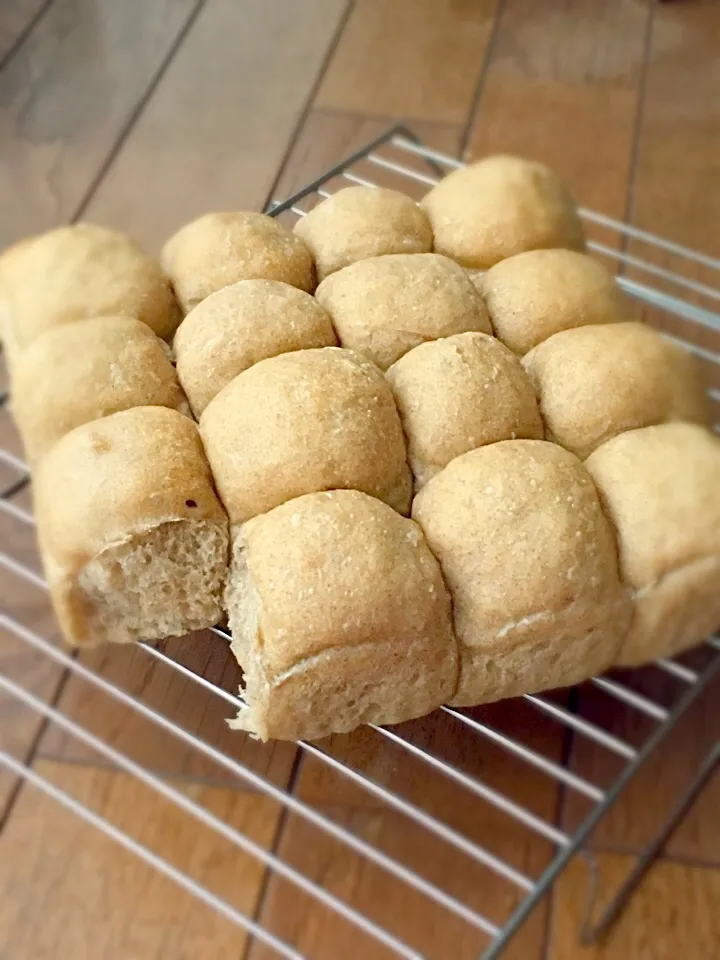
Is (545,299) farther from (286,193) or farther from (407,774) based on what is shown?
(286,193)

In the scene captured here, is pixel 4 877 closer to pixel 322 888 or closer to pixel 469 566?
pixel 322 888

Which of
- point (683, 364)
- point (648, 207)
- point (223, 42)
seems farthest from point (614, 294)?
point (223, 42)

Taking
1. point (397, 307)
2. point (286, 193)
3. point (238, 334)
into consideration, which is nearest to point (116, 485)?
point (238, 334)

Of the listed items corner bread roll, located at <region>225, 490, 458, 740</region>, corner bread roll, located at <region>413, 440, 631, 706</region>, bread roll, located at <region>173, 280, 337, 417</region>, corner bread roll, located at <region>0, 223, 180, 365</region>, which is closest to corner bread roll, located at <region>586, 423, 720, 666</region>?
corner bread roll, located at <region>413, 440, 631, 706</region>

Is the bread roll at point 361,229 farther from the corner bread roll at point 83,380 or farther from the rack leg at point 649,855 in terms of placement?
the rack leg at point 649,855

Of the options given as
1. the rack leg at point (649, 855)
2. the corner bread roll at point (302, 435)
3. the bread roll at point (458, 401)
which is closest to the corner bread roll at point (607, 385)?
the bread roll at point (458, 401)

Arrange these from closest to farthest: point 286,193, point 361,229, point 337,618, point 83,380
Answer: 1. point 337,618
2. point 83,380
3. point 361,229
4. point 286,193

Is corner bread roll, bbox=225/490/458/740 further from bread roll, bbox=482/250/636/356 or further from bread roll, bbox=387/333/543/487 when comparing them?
bread roll, bbox=482/250/636/356
